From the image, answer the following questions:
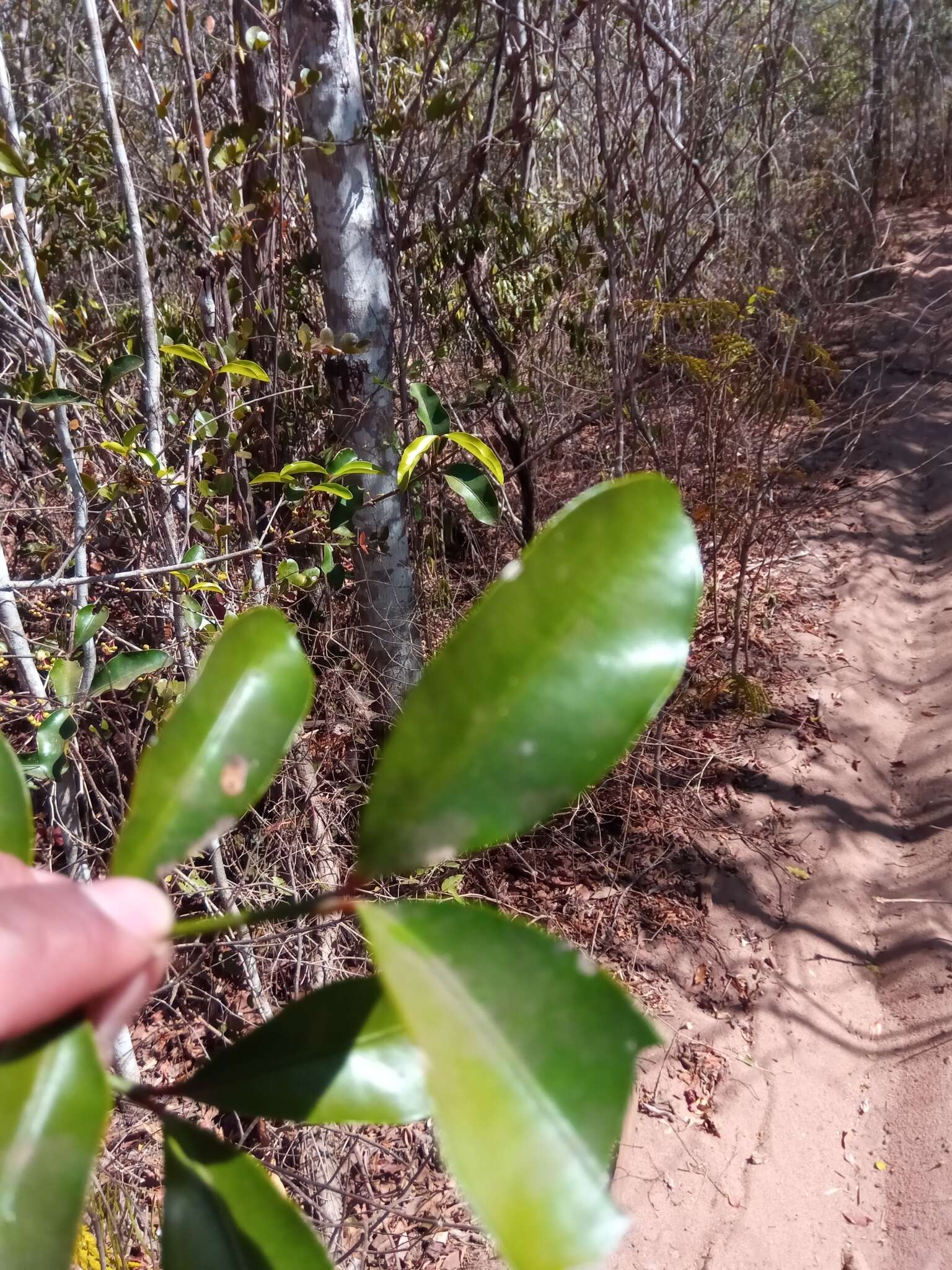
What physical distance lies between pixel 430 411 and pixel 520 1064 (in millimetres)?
1821

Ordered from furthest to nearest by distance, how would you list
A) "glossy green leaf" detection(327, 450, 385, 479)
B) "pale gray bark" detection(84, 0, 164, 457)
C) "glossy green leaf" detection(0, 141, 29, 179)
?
"glossy green leaf" detection(327, 450, 385, 479), "pale gray bark" detection(84, 0, 164, 457), "glossy green leaf" detection(0, 141, 29, 179)

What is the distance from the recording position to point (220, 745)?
0.50 m

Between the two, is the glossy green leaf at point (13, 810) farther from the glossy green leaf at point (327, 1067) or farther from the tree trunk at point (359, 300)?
the tree trunk at point (359, 300)

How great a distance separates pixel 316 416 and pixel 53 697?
3.99 ft

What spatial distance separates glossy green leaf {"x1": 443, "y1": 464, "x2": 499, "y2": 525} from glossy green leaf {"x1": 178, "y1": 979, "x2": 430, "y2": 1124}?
1497mm

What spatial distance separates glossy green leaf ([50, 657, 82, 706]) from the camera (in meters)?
1.46

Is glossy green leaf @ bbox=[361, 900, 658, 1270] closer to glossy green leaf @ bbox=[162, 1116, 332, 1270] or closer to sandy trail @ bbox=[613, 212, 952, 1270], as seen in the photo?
glossy green leaf @ bbox=[162, 1116, 332, 1270]

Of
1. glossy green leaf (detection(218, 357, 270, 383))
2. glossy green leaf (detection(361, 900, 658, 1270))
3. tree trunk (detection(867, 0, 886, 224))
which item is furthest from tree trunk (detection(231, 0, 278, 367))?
tree trunk (detection(867, 0, 886, 224))

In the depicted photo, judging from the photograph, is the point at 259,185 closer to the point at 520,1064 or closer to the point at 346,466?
the point at 346,466

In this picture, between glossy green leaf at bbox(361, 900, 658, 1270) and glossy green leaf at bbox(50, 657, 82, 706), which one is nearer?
glossy green leaf at bbox(361, 900, 658, 1270)

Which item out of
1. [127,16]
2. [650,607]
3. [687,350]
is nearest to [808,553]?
[687,350]

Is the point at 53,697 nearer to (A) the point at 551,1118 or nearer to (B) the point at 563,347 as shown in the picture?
(A) the point at 551,1118

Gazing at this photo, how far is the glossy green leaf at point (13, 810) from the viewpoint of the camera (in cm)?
50

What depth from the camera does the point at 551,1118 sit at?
0.34 metres
